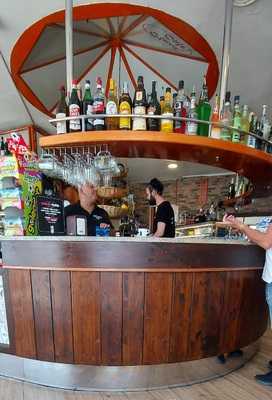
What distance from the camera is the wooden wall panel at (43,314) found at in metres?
1.83

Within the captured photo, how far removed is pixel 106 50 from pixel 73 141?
200 centimetres

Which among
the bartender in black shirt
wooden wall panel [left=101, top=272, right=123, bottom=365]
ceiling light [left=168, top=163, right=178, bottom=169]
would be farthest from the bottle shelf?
ceiling light [left=168, top=163, right=178, bottom=169]

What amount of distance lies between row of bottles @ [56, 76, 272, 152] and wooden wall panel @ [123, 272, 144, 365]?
3.70 feet

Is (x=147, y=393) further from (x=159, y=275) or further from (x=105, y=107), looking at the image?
(x=105, y=107)

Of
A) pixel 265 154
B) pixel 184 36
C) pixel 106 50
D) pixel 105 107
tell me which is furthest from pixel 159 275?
pixel 106 50

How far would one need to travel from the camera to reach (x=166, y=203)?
2.79 m

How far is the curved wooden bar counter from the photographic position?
1796 millimetres

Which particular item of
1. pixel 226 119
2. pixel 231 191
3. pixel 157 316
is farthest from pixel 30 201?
pixel 231 191

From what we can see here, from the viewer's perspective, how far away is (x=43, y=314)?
1.84 m

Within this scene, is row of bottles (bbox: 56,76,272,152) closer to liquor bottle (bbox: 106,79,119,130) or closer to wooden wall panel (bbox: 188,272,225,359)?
liquor bottle (bbox: 106,79,119,130)

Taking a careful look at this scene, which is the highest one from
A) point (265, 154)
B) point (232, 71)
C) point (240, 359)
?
point (232, 71)

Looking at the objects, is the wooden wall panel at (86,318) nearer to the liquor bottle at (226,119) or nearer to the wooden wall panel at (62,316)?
the wooden wall panel at (62,316)

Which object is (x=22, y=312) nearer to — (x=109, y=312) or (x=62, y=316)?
(x=62, y=316)

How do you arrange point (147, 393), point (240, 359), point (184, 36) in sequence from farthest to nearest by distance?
point (184, 36), point (240, 359), point (147, 393)
